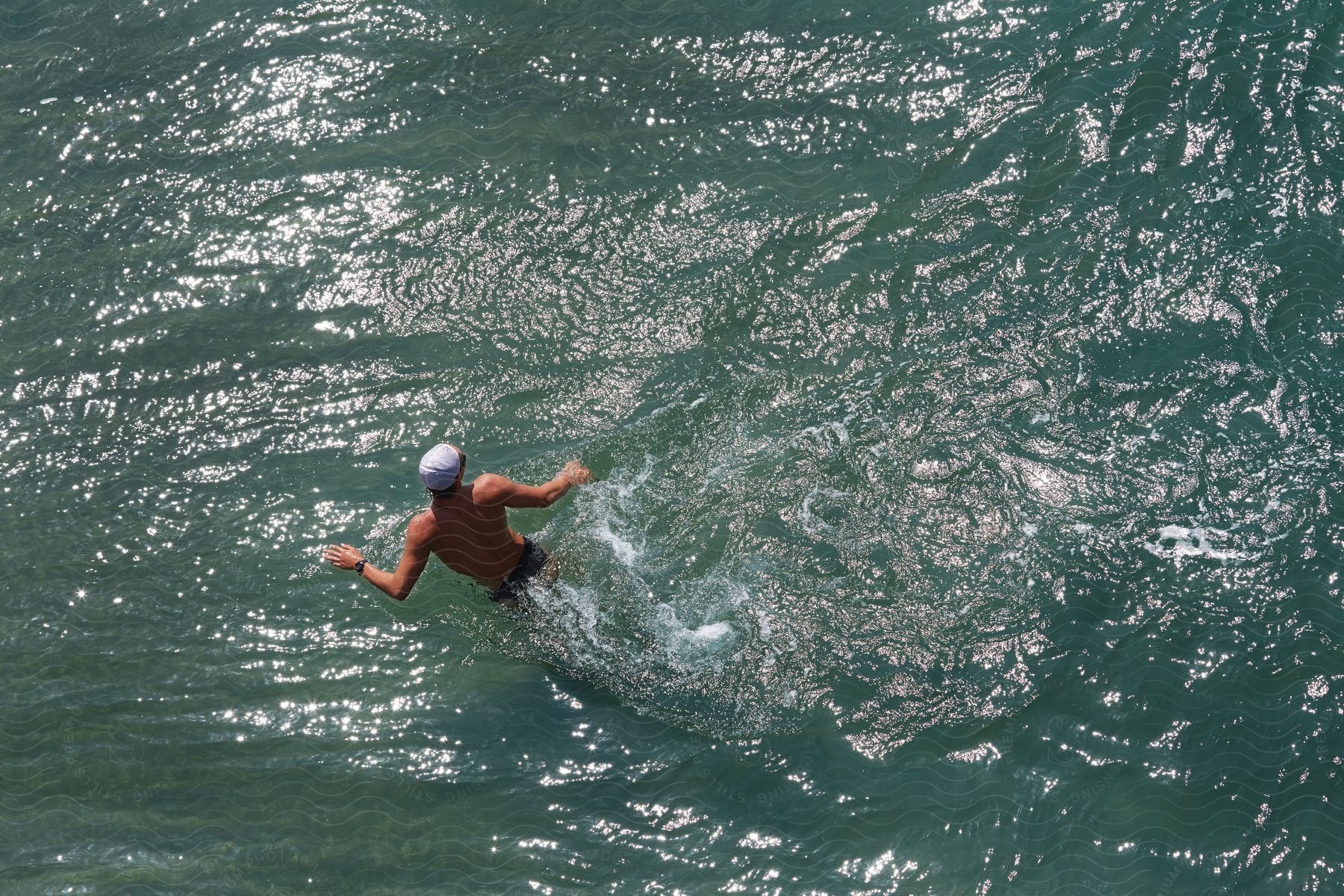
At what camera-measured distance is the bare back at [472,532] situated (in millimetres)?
5816

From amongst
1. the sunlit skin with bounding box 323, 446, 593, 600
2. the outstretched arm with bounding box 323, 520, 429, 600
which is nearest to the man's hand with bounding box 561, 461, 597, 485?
the sunlit skin with bounding box 323, 446, 593, 600

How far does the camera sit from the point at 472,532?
599cm

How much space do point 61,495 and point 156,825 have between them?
262 cm

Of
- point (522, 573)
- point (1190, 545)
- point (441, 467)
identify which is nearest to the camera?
point (441, 467)

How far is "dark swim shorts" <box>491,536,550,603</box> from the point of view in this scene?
21.4ft

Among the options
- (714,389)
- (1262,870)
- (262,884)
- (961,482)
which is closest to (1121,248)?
(961,482)

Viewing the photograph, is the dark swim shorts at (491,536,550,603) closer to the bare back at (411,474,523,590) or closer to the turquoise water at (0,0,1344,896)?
the bare back at (411,474,523,590)

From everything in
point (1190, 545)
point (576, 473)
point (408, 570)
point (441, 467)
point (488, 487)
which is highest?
point (441, 467)

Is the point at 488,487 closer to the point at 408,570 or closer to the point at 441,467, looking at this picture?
the point at 441,467

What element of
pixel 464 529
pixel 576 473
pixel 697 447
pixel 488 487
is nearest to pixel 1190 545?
pixel 697 447

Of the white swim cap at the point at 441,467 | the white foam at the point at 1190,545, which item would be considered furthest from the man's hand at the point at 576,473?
the white foam at the point at 1190,545

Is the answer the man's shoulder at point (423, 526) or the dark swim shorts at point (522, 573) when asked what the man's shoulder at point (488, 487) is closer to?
the man's shoulder at point (423, 526)

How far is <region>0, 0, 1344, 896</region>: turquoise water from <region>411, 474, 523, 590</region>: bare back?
1.67ft

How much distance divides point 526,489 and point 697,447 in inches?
62.4
